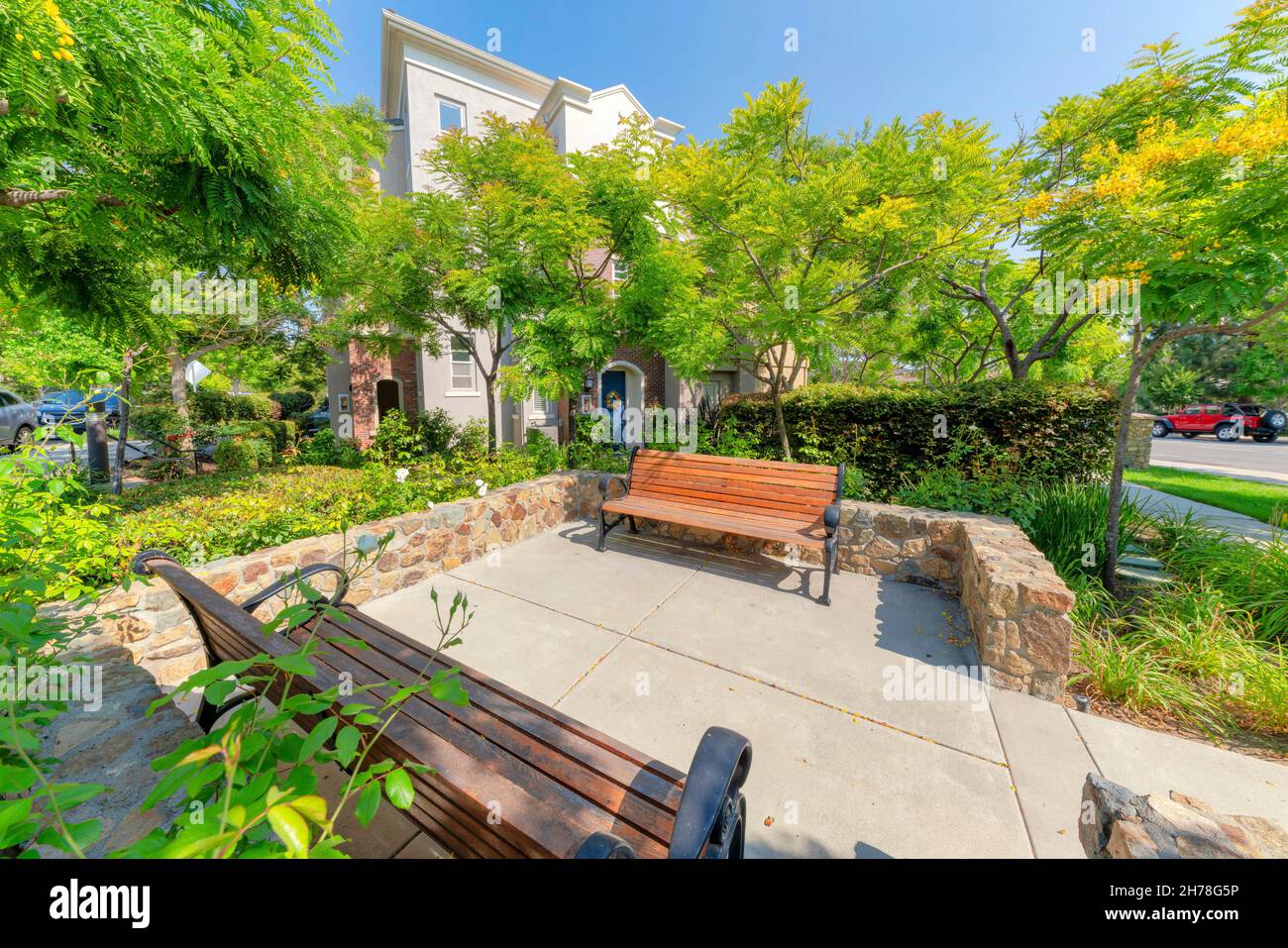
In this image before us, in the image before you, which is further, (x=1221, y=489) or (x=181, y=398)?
(x=181, y=398)

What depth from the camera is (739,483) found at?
5410 mm

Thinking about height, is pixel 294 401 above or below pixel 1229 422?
above

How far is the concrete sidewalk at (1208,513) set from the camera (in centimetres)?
546

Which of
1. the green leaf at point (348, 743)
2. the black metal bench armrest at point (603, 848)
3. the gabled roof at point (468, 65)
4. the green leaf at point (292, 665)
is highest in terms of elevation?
the gabled roof at point (468, 65)

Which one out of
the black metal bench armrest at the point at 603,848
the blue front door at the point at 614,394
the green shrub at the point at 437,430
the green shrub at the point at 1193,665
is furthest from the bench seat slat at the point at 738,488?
the blue front door at the point at 614,394

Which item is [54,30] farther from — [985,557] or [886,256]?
[886,256]

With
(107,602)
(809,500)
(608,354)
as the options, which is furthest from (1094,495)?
(107,602)

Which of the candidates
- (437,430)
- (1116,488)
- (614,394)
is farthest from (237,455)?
(1116,488)

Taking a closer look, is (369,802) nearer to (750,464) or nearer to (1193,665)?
(1193,665)

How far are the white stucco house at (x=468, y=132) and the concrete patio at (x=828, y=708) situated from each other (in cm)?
946

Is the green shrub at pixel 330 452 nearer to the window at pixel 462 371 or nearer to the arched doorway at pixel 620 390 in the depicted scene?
the window at pixel 462 371

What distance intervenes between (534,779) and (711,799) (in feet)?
1.77

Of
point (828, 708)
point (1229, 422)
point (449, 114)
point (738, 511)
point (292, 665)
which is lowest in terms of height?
point (828, 708)

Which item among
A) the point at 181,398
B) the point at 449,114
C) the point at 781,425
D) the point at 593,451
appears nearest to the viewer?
the point at 781,425
